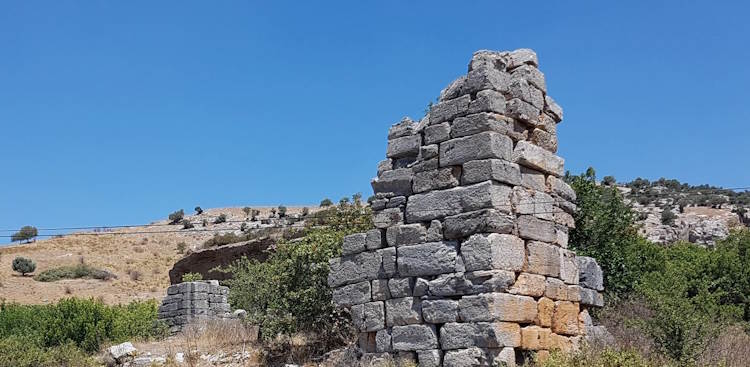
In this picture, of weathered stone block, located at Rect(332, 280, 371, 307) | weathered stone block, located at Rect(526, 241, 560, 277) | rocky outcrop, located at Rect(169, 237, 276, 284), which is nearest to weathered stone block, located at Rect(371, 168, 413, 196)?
weathered stone block, located at Rect(332, 280, 371, 307)

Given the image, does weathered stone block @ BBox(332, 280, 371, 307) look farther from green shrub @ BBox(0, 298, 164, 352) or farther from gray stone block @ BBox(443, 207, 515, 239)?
green shrub @ BBox(0, 298, 164, 352)

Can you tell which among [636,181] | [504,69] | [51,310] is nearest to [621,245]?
[504,69]

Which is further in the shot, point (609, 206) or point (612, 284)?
point (609, 206)

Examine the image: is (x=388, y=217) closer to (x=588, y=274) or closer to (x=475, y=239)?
(x=475, y=239)

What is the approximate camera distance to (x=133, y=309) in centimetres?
2342

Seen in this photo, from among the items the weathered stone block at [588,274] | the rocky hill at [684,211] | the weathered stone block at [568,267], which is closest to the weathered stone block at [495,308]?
the weathered stone block at [568,267]

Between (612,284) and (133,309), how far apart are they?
50.4 feet

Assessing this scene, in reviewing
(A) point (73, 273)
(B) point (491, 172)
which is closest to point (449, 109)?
(B) point (491, 172)

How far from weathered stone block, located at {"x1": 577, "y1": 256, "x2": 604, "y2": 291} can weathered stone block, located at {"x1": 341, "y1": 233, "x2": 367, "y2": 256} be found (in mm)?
2766

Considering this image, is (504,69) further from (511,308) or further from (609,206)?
(609,206)

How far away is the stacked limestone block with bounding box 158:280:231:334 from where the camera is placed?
19938 mm

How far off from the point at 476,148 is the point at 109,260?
40.8 metres

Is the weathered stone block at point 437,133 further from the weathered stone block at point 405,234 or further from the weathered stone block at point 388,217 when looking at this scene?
the weathered stone block at point 405,234

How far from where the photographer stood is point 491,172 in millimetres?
8117
